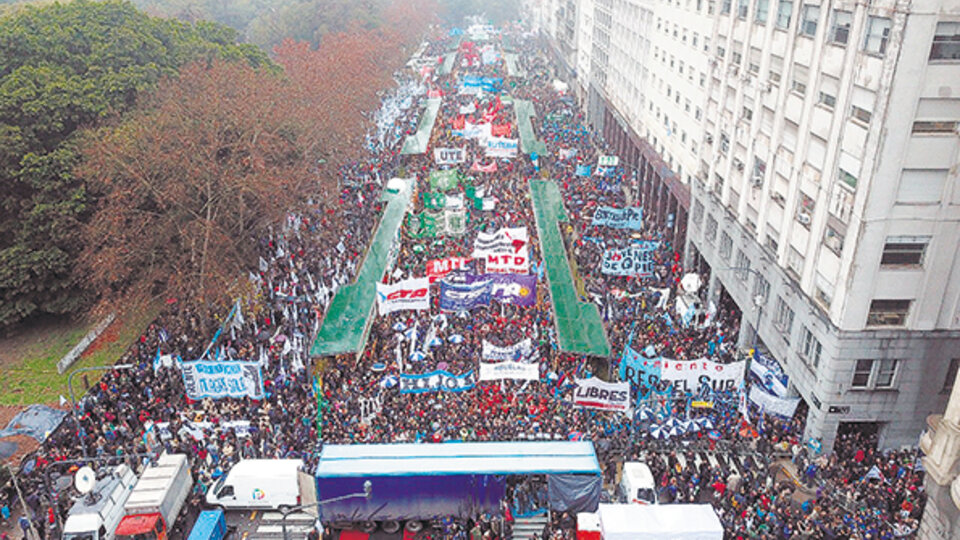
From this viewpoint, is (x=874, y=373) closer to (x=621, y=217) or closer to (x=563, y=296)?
(x=563, y=296)

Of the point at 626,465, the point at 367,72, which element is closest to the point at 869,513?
the point at 626,465

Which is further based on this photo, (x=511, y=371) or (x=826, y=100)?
(x=511, y=371)

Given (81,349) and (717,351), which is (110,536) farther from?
(717,351)

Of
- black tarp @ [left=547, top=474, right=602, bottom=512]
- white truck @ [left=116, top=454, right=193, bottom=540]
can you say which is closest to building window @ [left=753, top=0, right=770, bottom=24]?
black tarp @ [left=547, top=474, right=602, bottom=512]

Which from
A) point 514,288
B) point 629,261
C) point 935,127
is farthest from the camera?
point 629,261

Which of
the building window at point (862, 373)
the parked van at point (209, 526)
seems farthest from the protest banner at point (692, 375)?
the parked van at point (209, 526)

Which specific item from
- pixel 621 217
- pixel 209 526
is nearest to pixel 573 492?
pixel 209 526

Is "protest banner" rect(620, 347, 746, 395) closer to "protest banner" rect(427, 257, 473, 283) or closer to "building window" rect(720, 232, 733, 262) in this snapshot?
"building window" rect(720, 232, 733, 262)
